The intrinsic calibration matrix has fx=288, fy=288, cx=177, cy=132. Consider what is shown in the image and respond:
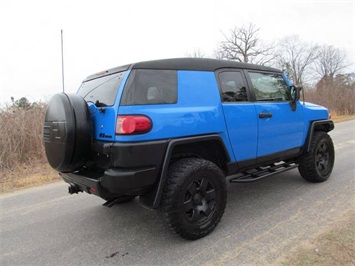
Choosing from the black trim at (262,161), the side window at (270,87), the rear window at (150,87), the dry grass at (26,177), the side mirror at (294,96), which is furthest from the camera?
the dry grass at (26,177)

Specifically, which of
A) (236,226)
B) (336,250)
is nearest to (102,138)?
(236,226)

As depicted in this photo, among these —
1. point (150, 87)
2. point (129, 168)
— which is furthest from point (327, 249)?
point (150, 87)

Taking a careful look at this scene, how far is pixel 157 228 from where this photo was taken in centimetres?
353

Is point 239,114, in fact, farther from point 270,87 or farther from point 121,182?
point 121,182

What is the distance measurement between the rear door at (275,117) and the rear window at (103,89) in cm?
186

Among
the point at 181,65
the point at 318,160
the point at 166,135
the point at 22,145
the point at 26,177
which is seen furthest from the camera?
the point at 22,145

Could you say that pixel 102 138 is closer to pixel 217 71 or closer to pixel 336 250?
pixel 217 71

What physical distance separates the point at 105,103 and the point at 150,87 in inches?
20.9

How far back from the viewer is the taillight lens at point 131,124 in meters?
2.76

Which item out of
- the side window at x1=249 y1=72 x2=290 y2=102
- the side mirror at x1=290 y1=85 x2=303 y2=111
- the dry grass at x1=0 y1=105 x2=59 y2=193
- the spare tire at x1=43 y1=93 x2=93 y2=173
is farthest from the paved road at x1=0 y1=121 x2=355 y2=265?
the dry grass at x1=0 y1=105 x2=59 y2=193

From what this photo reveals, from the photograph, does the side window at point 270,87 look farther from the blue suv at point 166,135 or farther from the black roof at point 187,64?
the black roof at point 187,64

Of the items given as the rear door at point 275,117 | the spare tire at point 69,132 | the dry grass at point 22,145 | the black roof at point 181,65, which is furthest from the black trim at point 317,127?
the dry grass at point 22,145

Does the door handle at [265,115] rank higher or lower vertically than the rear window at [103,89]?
lower

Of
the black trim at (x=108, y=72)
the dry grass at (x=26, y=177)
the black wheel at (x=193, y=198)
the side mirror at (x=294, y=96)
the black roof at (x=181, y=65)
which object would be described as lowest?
the dry grass at (x=26, y=177)
